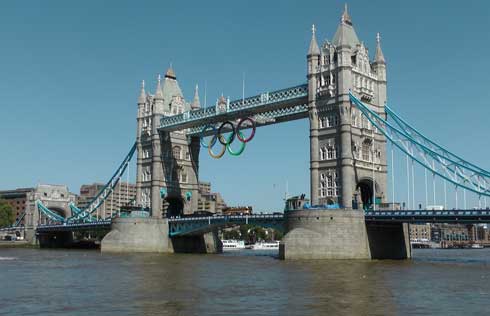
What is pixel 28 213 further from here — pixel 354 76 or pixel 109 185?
pixel 354 76

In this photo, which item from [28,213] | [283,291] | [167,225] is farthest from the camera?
[28,213]

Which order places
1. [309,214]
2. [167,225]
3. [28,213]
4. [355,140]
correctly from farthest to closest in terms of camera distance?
[28,213], [167,225], [355,140], [309,214]

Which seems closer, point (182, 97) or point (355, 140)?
point (355, 140)

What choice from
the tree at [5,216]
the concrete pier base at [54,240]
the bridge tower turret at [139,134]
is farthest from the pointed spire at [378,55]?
the tree at [5,216]

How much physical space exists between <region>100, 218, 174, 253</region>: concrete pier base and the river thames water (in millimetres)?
43792

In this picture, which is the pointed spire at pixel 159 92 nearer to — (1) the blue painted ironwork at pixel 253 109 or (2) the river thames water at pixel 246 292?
(1) the blue painted ironwork at pixel 253 109

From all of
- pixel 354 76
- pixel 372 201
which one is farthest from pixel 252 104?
pixel 372 201

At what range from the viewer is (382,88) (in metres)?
84.2

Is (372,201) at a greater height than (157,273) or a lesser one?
greater

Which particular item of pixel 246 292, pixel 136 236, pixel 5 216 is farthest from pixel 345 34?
pixel 5 216

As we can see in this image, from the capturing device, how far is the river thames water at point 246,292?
29797mm

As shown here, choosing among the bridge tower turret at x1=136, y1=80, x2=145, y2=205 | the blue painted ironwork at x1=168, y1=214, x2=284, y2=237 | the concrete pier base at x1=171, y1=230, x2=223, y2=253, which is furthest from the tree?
the blue painted ironwork at x1=168, y1=214, x2=284, y2=237

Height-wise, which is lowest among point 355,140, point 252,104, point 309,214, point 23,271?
point 23,271

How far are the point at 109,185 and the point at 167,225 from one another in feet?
93.6
